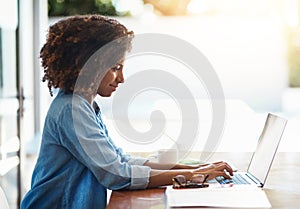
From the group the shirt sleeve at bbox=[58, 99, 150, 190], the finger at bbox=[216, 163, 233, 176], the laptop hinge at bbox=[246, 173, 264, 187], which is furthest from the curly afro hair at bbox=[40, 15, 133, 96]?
the laptop hinge at bbox=[246, 173, 264, 187]

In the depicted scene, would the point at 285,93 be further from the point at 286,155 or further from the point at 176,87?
the point at 286,155

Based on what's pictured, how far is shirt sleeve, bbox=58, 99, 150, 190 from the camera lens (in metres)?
1.42

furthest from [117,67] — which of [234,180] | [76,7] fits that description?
[76,7]

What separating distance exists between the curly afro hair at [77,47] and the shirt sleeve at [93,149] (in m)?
0.11

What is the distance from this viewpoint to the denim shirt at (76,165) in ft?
4.66

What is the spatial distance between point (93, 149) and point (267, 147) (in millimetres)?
565

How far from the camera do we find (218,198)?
4.06 feet

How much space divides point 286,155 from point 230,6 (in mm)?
5186

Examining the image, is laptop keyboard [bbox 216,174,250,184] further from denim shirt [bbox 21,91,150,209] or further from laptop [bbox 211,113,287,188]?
denim shirt [bbox 21,91,150,209]

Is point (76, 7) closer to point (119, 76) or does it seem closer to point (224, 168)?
point (119, 76)

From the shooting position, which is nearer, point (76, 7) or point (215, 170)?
point (215, 170)

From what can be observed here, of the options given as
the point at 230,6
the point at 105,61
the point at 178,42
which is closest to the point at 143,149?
the point at 105,61

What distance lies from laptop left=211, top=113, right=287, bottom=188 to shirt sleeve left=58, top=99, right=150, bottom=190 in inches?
11.6

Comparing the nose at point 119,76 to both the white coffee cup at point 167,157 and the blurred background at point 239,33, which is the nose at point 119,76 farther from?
the blurred background at point 239,33
